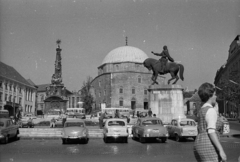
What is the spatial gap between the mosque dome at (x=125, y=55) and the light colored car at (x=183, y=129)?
66.7 meters

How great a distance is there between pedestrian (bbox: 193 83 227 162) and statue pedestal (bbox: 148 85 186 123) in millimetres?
18693

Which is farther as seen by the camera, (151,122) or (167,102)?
(167,102)

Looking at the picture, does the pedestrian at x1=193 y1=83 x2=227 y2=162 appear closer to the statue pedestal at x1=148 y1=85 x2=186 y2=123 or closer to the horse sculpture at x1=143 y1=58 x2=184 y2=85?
the statue pedestal at x1=148 y1=85 x2=186 y2=123

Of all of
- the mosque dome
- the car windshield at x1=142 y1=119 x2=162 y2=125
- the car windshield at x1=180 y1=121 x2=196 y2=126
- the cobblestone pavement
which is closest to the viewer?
the cobblestone pavement

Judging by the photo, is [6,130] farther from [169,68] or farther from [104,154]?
[169,68]

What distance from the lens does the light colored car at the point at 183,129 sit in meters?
14.9

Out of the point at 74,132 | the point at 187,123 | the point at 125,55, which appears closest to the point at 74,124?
the point at 74,132

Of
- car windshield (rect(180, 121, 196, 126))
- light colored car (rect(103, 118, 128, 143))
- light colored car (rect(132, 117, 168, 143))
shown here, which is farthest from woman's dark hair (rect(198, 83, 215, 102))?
car windshield (rect(180, 121, 196, 126))

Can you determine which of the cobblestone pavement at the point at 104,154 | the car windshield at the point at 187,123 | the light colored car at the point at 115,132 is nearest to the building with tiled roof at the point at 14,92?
the light colored car at the point at 115,132

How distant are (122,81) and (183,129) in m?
63.6

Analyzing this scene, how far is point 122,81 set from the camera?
7844 centimetres

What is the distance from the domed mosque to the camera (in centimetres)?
7731

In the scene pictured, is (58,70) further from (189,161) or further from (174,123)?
(189,161)

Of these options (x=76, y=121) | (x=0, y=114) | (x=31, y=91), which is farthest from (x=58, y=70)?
(x=76, y=121)
